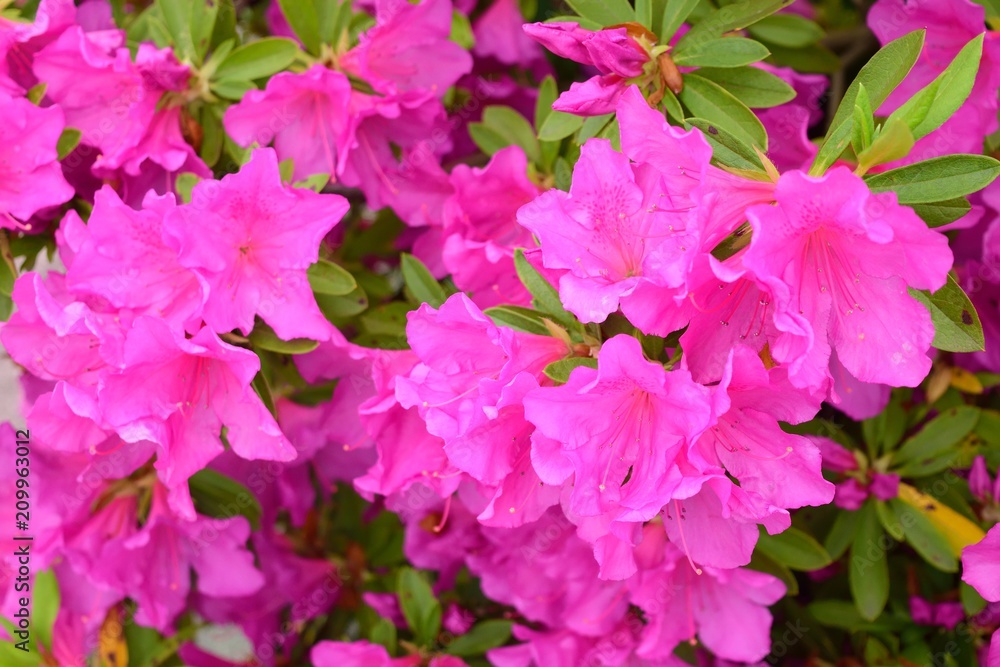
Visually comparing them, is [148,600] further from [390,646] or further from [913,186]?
[913,186]

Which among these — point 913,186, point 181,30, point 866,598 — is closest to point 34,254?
point 181,30

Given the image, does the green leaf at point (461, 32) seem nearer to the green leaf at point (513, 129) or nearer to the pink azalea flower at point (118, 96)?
the green leaf at point (513, 129)

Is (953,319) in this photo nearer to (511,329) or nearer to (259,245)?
(511,329)

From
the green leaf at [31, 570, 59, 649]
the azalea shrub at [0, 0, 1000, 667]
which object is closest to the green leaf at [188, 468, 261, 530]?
the azalea shrub at [0, 0, 1000, 667]

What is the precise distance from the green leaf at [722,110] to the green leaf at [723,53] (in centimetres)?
3

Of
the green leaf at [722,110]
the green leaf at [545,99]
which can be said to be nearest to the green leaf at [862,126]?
the green leaf at [722,110]

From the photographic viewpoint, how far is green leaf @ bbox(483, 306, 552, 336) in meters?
1.04

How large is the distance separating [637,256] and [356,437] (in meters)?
0.53

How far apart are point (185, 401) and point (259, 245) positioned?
206mm

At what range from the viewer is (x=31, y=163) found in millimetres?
1177

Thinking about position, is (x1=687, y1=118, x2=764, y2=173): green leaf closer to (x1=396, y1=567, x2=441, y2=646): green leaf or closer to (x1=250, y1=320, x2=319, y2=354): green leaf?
(x1=250, y1=320, x2=319, y2=354): green leaf

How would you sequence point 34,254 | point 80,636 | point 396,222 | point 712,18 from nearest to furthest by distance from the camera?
point 712,18
point 34,254
point 80,636
point 396,222

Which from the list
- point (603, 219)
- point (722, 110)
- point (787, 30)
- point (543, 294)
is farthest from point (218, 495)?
point (787, 30)

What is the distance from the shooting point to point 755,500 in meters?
0.91
